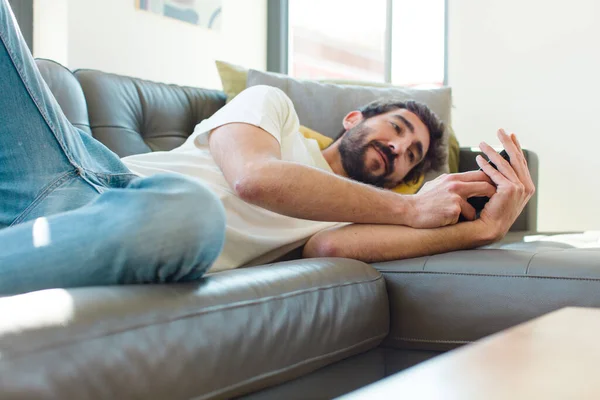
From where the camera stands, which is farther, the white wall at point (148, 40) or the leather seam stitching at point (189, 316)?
the white wall at point (148, 40)

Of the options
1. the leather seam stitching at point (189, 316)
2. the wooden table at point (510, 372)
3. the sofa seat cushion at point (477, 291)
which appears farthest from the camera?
the sofa seat cushion at point (477, 291)

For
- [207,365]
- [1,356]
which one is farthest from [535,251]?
[1,356]

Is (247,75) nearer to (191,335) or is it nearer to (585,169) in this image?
Answer: (191,335)

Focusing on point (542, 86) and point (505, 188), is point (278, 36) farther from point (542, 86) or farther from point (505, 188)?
point (505, 188)

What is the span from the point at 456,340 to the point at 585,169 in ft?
7.26

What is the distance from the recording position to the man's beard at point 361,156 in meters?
1.75

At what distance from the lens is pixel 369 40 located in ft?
13.6

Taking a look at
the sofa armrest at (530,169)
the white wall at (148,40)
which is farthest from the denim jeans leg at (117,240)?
the white wall at (148,40)

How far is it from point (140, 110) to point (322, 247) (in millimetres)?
824

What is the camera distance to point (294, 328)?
104 cm

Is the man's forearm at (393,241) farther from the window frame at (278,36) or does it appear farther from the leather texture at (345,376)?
the window frame at (278,36)

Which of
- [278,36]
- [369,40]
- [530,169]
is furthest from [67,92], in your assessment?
[369,40]

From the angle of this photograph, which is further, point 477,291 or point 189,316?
point 477,291

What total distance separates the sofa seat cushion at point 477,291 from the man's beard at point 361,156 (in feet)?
1.41
